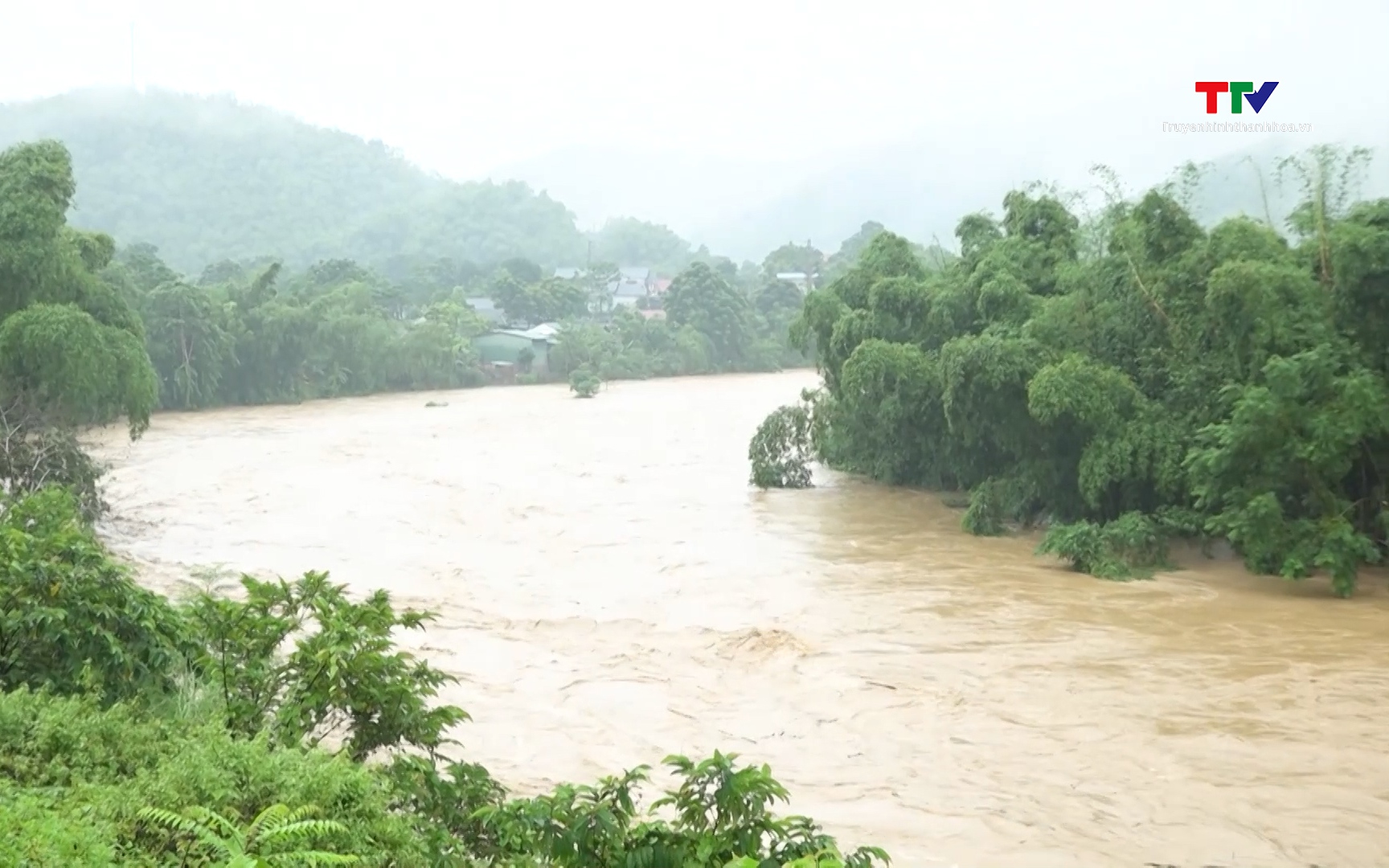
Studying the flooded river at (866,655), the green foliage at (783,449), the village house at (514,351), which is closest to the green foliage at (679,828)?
the flooded river at (866,655)

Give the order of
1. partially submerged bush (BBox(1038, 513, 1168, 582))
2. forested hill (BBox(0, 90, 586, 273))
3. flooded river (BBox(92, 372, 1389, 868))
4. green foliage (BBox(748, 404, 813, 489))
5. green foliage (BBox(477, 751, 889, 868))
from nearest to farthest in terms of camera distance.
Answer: green foliage (BBox(477, 751, 889, 868)) < flooded river (BBox(92, 372, 1389, 868)) < partially submerged bush (BBox(1038, 513, 1168, 582)) < green foliage (BBox(748, 404, 813, 489)) < forested hill (BBox(0, 90, 586, 273))

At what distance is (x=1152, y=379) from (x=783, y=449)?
22.1 feet

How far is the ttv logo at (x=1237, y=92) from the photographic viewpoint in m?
14.8

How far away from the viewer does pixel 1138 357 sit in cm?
1502

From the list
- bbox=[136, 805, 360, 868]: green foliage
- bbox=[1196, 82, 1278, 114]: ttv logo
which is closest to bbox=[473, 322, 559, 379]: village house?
bbox=[1196, 82, 1278, 114]: ttv logo

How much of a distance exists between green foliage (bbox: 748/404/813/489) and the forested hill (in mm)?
54592

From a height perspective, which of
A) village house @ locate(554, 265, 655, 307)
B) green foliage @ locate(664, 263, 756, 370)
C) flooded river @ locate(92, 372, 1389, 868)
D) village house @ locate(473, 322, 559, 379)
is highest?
village house @ locate(554, 265, 655, 307)

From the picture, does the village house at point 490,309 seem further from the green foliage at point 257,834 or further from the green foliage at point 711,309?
the green foliage at point 257,834

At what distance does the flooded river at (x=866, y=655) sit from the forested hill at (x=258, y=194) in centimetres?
5581

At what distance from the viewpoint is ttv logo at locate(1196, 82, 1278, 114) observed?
584 inches

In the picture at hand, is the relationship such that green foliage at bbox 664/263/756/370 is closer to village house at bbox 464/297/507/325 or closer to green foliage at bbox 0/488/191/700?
village house at bbox 464/297/507/325

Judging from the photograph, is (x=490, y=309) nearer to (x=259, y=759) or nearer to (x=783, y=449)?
(x=783, y=449)

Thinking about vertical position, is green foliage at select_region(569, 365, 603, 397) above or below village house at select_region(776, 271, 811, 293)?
below

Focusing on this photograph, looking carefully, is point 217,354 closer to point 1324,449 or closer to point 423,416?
point 423,416
